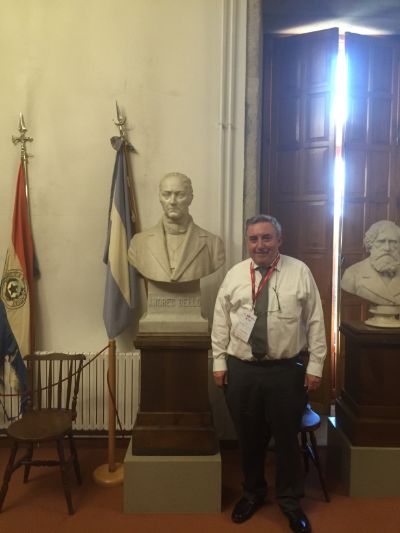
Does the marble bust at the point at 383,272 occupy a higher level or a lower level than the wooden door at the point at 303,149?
lower

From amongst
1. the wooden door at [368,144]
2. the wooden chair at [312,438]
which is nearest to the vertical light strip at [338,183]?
the wooden door at [368,144]

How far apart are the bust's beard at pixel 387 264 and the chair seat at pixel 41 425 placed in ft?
6.69

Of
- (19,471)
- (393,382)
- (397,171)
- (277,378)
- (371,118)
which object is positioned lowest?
(19,471)

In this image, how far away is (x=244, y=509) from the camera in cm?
235

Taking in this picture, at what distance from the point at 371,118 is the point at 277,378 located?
2798 millimetres

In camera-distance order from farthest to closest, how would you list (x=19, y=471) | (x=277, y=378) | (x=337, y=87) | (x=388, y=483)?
(x=337, y=87) → (x=19, y=471) → (x=388, y=483) → (x=277, y=378)

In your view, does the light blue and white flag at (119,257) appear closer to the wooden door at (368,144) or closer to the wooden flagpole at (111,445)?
the wooden flagpole at (111,445)

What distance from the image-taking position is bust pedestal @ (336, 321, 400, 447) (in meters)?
2.58

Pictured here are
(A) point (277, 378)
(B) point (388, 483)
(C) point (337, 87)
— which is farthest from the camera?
(C) point (337, 87)

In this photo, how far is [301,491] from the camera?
7.47ft

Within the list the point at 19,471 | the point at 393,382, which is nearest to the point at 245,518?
the point at 393,382

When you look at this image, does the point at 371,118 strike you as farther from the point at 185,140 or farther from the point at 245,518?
the point at 245,518

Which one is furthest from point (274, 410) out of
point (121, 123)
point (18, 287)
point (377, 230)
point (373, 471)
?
point (121, 123)

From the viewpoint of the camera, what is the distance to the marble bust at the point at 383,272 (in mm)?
2697
